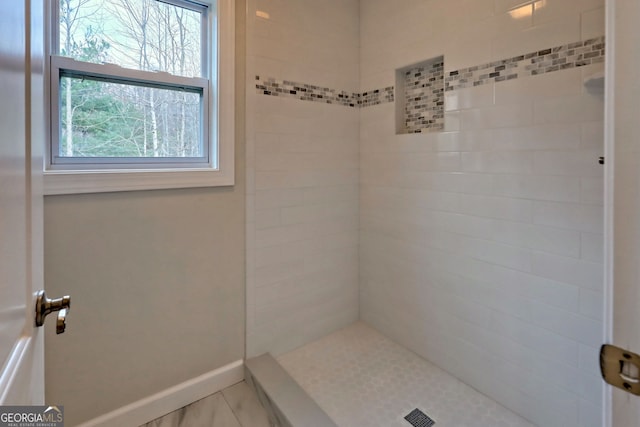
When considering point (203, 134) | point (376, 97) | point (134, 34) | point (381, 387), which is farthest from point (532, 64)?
point (134, 34)

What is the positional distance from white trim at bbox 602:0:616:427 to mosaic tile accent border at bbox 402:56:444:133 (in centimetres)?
142

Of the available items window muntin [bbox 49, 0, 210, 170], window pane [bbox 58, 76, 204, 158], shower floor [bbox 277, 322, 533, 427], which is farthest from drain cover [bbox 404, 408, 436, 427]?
window pane [bbox 58, 76, 204, 158]

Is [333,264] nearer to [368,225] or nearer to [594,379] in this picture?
[368,225]

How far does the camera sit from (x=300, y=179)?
79.0 inches

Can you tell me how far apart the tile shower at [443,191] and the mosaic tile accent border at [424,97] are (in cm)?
6

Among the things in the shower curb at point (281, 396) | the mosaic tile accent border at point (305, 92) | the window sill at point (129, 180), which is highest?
the mosaic tile accent border at point (305, 92)

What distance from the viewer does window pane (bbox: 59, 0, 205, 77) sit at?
1398mm

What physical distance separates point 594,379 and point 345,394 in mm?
1064

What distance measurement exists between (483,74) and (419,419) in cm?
165

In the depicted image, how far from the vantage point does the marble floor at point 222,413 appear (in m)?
1.54

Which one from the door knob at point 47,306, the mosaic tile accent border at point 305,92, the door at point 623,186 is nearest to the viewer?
the door at point 623,186

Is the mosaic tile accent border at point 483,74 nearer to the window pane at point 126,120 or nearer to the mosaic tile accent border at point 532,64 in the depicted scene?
the mosaic tile accent border at point 532,64

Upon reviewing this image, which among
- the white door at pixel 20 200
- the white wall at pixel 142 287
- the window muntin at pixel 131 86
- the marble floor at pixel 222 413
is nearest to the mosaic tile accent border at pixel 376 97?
the white wall at pixel 142 287

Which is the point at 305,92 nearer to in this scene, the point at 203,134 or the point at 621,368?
the point at 203,134
